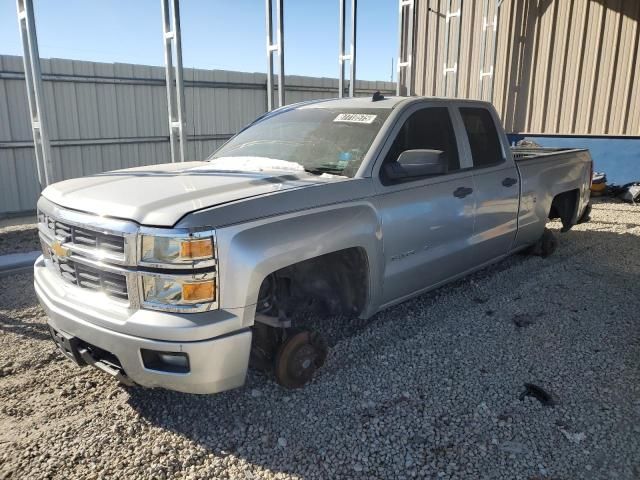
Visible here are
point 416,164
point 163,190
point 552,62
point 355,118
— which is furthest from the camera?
point 552,62

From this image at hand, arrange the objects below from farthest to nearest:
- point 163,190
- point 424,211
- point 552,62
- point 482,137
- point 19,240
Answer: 1. point 552,62
2. point 19,240
3. point 482,137
4. point 424,211
5. point 163,190

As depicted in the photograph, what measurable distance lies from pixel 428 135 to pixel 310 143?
3.16ft

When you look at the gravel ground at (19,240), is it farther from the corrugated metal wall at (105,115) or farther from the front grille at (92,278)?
the front grille at (92,278)

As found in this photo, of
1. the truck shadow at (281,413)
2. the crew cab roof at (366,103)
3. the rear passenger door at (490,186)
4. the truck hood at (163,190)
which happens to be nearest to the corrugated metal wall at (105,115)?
the crew cab roof at (366,103)

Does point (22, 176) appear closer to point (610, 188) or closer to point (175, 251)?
point (175, 251)

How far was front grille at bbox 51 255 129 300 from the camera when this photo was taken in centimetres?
266

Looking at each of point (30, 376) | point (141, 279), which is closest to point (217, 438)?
point (141, 279)

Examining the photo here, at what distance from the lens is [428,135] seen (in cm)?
413

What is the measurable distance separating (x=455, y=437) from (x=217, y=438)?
4.16 feet

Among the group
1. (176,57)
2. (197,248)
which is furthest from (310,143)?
(176,57)

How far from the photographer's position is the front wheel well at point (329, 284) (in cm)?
326

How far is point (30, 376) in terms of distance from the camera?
11.3 feet

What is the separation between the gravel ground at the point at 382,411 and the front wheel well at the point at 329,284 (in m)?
0.42

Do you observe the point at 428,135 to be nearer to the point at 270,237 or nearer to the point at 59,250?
the point at 270,237
